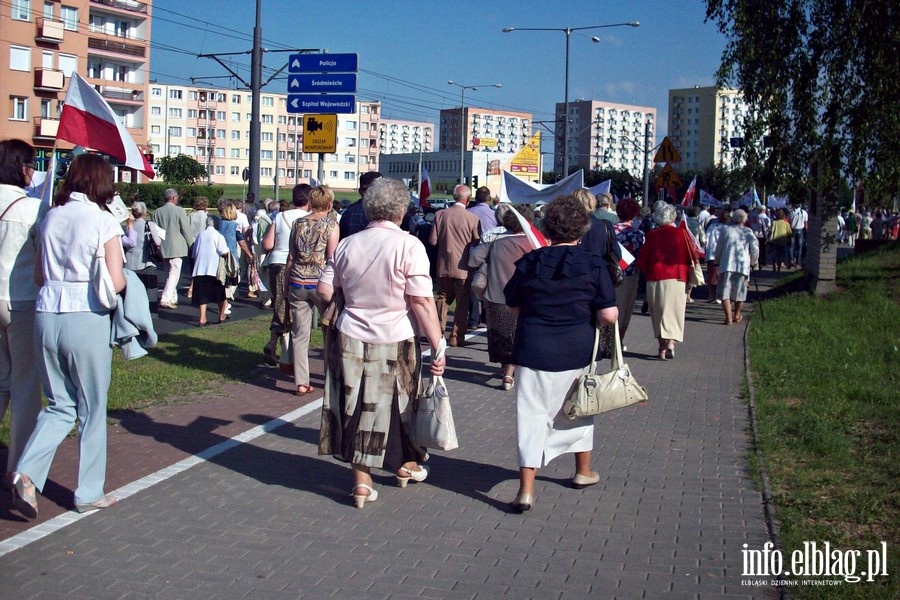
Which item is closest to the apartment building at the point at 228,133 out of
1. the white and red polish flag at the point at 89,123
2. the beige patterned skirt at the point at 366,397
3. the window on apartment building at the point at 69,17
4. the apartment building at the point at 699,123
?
the apartment building at the point at 699,123

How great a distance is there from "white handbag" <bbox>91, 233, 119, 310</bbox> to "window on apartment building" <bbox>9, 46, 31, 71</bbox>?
61.4m

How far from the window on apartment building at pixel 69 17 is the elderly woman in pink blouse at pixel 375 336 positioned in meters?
64.0

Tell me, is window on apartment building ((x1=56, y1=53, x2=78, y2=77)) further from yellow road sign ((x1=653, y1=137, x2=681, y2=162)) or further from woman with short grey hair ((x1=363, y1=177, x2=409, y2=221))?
woman with short grey hair ((x1=363, y1=177, x2=409, y2=221))

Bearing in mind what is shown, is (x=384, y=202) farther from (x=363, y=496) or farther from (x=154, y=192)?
(x=154, y=192)

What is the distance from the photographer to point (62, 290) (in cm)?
555

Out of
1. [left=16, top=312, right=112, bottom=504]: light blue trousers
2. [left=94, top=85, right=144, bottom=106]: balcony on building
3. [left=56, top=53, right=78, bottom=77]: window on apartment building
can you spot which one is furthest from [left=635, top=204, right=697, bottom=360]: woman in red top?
[left=94, top=85, right=144, bottom=106]: balcony on building

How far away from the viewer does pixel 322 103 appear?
14648 millimetres

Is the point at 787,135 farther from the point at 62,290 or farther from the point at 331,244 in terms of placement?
the point at 62,290

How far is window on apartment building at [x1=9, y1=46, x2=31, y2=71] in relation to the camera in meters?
60.7

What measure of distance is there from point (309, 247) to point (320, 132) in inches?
226

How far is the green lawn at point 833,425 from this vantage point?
574 centimetres

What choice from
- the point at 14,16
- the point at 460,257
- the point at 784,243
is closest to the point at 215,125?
the point at 14,16

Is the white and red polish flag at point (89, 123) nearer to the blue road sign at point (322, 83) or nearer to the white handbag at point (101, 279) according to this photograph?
the white handbag at point (101, 279)

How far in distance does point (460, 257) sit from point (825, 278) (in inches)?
375
